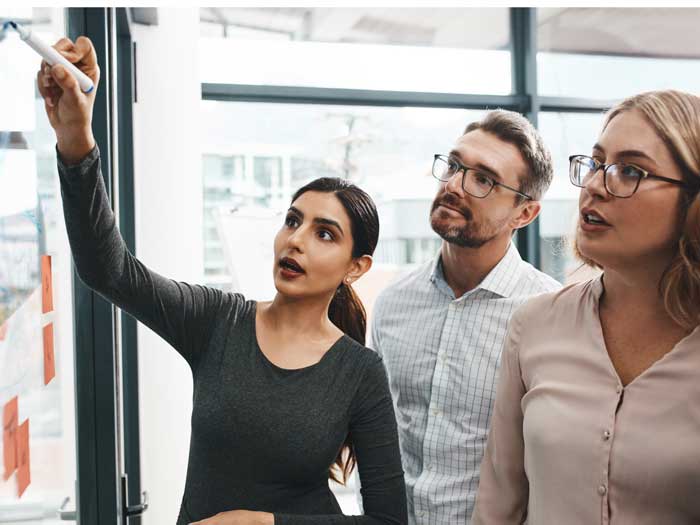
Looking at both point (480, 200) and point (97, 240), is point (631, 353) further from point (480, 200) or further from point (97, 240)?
point (97, 240)

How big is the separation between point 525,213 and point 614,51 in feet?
7.18

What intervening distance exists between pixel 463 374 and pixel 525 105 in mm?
2080

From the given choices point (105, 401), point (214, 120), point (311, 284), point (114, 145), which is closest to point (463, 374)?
point (311, 284)

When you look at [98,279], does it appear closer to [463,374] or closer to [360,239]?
[360,239]

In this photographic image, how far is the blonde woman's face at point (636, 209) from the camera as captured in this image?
1.07m

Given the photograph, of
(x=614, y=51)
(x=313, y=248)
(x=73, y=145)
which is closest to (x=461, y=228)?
(x=313, y=248)

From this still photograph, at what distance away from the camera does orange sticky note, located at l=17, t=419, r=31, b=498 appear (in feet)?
2.57

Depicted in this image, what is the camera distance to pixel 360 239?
133cm

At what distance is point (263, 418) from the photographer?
3.68 feet

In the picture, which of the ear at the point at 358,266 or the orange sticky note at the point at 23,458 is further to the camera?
the ear at the point at 358,266

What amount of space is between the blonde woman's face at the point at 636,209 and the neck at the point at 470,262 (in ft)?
1.31

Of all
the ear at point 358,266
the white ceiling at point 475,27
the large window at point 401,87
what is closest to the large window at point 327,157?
the large window at point 401,87

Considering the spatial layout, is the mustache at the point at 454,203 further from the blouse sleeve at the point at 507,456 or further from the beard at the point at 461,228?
the blouse sleeve at the point at 507,456

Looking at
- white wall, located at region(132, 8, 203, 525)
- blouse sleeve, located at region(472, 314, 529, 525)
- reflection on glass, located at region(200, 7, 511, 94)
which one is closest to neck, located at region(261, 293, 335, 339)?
blouse sleeve, located at region(472, 314, 529, 525)
